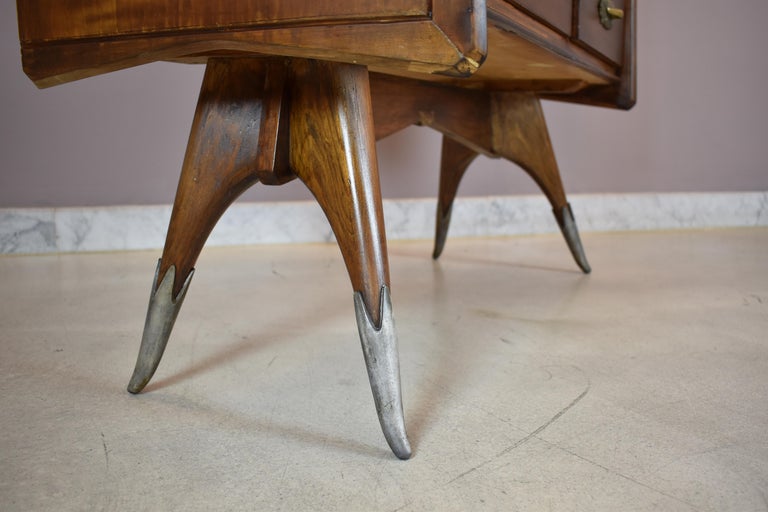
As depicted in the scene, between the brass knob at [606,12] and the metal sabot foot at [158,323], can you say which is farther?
the brass knob at [606,12]

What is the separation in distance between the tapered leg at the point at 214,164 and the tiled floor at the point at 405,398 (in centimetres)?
9

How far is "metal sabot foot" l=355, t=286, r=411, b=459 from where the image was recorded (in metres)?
0.60

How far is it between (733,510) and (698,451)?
10 cm

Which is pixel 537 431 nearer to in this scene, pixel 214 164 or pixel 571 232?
pixel 214 164

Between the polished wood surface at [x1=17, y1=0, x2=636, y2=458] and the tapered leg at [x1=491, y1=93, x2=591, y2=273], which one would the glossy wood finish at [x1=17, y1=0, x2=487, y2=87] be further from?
the tapered leg at [x1=491, y1=93, x2=591, y2=273]

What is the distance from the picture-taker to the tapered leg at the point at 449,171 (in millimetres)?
1484

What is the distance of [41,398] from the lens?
2.35ft

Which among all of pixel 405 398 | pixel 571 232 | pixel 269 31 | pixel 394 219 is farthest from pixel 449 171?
pixel 269 31

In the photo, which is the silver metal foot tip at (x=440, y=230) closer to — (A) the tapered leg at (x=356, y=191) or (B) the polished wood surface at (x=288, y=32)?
(B) the polished wood surface at (x=288, y=32)

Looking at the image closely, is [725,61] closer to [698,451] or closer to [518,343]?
[518,343]

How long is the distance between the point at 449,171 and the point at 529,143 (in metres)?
0.24

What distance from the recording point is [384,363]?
2.01 ft

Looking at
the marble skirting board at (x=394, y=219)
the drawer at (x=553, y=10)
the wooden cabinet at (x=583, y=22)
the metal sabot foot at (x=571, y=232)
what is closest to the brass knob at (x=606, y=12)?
the wooden cabinet at (x=583, y=22)

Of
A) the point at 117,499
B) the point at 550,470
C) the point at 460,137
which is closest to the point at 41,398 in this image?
the point at 117,499
